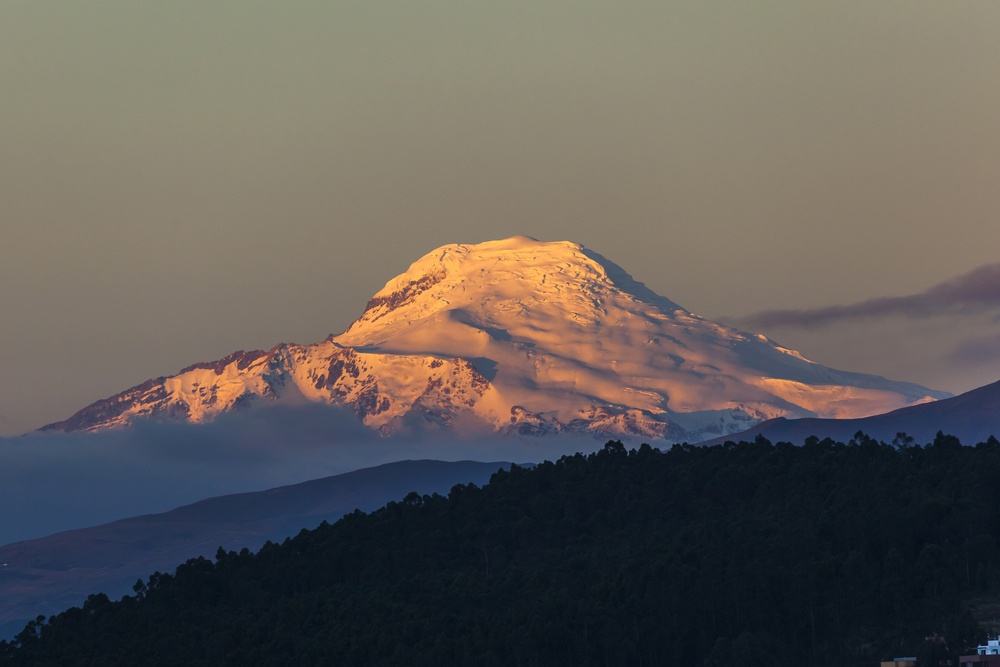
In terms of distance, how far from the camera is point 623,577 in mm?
151375

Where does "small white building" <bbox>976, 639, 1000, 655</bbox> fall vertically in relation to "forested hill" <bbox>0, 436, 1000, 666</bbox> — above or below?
below

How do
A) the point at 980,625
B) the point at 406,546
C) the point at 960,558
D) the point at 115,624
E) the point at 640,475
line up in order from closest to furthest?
the point at 980,625, the point at 960,558, the point at 115,624, the point at 406,546, the point at 640,475

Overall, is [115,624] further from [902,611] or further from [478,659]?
[902,611]

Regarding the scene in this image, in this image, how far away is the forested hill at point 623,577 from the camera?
143250mm

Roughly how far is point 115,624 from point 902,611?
6237cm

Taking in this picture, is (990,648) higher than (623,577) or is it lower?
lower

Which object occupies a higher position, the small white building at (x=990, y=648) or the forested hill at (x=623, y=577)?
the forested hill at (x=623, y=577)

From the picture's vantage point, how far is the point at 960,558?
149125 mm

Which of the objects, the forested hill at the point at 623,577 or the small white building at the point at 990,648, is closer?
the small white building at the point at 990,648

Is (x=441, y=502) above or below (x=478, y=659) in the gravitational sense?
above

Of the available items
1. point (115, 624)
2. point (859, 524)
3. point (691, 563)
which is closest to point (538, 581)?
point (691, 563)

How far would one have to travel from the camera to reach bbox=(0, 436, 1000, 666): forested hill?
143250 millimetres

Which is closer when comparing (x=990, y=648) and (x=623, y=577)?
(x=990, y=648)

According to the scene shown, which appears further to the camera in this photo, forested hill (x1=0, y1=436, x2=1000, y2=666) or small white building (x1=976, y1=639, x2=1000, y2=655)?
forested hill (x1=0, y1=436, x2=1000, y2=666)
